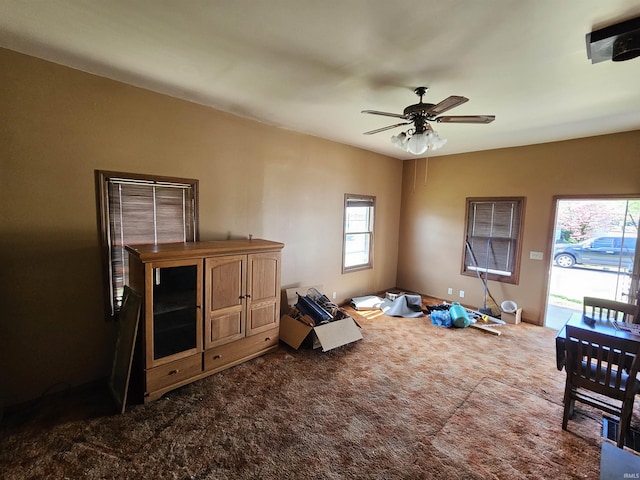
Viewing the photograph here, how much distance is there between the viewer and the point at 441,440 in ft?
7.38

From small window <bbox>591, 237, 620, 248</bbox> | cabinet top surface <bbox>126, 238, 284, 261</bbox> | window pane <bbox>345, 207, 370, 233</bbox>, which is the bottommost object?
cabinet top surface <bbox>126, 238, 284, 261</bbox>

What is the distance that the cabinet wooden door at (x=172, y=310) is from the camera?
8.27 ft

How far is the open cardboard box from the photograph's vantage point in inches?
140

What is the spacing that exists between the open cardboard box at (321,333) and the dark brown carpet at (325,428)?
28 centimetres

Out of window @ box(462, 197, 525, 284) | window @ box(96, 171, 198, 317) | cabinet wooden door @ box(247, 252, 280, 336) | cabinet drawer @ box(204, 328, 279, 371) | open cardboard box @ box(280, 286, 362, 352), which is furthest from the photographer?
window @ box(462, 197, 525, 284)

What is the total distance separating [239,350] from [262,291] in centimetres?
69

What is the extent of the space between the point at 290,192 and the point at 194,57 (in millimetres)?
2234

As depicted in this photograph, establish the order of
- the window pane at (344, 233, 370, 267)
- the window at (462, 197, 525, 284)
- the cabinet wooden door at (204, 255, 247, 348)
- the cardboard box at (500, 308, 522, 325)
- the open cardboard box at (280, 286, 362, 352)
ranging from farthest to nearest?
the window pane at (344, 233, 370, 267) < the window at (462, 197, 525, 284) < the cardboard box at (500, 308, 522, 325) < the open cardboard box at (280, 286, 362, 352) < the cabinet wooden door at (204, 255, 247, 348)

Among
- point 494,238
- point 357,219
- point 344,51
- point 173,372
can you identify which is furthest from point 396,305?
point 344,51

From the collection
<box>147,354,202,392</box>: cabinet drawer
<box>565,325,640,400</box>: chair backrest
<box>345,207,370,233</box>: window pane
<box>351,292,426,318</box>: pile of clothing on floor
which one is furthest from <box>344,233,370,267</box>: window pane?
<box>565,325,640,400</box>: chair backrest

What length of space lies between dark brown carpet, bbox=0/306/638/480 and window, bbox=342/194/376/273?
238cm

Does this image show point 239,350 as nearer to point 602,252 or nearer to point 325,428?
point 325,428

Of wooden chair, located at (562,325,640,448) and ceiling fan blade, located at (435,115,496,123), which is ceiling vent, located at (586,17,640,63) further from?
wooden chair, located at (562,325,640,448)

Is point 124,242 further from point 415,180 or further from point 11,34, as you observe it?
point 415,180
